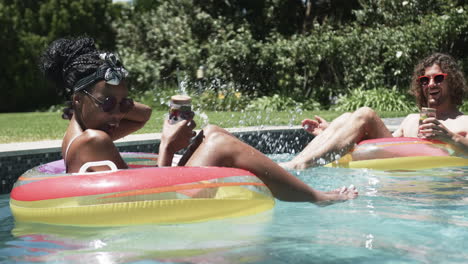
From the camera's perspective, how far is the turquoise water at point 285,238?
276cm

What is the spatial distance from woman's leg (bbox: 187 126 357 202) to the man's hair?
249 cm

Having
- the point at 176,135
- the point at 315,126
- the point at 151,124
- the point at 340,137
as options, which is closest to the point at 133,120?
the point at 176,135

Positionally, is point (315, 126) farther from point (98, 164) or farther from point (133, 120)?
point (98, 164)

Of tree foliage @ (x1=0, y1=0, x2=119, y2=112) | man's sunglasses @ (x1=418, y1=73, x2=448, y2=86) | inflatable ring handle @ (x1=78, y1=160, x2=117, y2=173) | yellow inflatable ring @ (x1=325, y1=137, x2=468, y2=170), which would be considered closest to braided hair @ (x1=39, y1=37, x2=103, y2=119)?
inflatable ring handle @ (x1=78, y1=160, x2=117, y2=173)

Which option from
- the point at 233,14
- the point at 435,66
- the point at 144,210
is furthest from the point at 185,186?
the point at 233,14

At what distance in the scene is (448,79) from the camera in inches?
218

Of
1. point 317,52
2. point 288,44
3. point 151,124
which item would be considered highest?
point 288,44

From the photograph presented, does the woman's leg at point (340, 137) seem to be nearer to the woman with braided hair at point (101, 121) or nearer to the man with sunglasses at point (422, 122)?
the man with sunglasses at point (422, 122)

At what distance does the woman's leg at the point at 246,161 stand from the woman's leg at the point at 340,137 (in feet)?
4.89

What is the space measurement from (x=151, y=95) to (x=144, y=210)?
13961mm

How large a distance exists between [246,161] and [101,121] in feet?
3.15

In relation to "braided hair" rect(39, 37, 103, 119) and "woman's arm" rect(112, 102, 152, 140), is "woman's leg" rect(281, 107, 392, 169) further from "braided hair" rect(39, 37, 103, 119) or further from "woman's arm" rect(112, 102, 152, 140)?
"braided hair" rect(39, 37, 103, 119)

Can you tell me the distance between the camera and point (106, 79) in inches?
126

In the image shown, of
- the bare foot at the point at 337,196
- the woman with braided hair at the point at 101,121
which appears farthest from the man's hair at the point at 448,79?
the woman with braided hair at the point at 101,121
